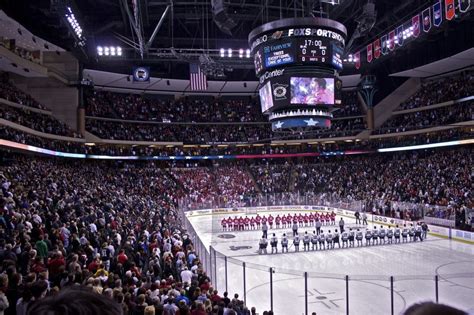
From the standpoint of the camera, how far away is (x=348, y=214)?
107ft

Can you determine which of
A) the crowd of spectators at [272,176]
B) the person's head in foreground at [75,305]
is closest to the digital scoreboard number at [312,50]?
the person's head in foreground at [75,305]

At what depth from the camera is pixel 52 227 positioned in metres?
11.9

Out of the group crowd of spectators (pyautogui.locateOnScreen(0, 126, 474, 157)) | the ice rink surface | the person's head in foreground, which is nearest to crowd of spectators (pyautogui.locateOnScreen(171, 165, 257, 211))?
crowd of spectators (pyautogui.locateOnScreen(0, 126, 474, 157))

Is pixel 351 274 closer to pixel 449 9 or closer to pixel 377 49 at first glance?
pixel 449 9

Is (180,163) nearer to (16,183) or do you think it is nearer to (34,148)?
(34,148)

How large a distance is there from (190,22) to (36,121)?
14.3m

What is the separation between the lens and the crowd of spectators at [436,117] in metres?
34.5

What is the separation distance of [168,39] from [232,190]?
16809 millimetres

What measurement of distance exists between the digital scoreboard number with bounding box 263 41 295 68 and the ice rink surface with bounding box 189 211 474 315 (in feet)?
28.0

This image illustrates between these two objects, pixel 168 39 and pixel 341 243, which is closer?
pixel 341 243

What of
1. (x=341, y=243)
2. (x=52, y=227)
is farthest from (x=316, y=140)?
(x=52, y=227)

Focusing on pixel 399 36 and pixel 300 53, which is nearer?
pixel 300 53

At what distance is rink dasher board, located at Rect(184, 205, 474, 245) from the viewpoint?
75.3 feet

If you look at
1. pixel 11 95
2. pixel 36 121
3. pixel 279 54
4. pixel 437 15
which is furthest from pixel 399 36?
Result: pixel 36 121
